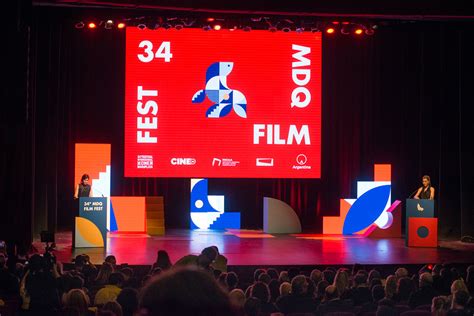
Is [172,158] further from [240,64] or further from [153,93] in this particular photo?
[240,64]

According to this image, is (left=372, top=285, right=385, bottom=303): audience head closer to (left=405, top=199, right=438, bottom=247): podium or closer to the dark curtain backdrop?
(left=405, top=199, right=438, bottom=247): podium

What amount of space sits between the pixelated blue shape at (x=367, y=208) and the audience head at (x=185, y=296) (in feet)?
38.4

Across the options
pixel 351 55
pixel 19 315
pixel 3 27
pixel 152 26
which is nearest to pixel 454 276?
pixel 19 315

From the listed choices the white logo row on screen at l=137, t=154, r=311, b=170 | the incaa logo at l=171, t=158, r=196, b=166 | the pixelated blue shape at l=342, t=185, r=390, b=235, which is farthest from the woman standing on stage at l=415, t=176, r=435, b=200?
the incaa logo at l=171, t=158, r=196, b=166

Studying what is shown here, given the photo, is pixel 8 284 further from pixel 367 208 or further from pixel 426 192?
pixel 367 208

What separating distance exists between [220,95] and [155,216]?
8.22 feet

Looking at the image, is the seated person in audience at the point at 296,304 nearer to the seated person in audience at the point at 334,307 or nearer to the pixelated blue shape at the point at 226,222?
the seated person in audience at the point at 334,307

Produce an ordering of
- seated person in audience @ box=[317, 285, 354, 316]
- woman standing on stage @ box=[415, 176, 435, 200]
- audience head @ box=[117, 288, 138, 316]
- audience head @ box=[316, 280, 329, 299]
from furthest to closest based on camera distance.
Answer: woman standing on stage @ box=[415, 176, 435, 200]
audience head @ box=[316, 280, 329, 299]
seated person in audience @ box=[317, 285, 354, 316]
audience head @ box=[117, 288, 138, 316]

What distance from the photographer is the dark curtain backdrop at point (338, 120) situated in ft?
41.9

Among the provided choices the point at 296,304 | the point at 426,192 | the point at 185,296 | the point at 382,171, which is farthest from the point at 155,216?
the point at 185,296

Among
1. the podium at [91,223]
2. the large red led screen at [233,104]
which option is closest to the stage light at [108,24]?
the large red led screen at [233,104]

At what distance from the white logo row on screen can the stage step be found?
0.65m

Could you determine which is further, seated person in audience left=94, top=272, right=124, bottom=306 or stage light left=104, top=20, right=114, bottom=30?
stage light left=104, top=20, right=114, bottom=30

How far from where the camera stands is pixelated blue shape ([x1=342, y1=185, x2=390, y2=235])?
12742 millimetres
